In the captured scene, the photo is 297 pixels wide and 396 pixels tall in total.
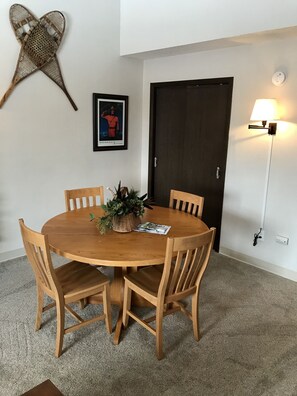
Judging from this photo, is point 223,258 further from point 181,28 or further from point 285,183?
point 181,28

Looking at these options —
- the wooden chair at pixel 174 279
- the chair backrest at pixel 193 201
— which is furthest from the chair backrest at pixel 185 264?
the chair backrest at pixel 193 201

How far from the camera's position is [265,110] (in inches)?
121

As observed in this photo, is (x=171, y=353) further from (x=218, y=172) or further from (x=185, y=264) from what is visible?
(x=218, y=172)

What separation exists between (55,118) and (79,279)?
208 centimetres

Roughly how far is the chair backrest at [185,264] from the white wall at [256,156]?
154 centimetres

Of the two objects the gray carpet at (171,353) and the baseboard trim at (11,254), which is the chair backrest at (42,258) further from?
the baseboard trim at (11,254)

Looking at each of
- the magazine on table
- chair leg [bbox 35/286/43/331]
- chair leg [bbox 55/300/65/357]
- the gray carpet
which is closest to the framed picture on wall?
the magazine on table

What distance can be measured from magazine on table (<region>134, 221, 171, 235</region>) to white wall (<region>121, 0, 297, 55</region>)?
1.91 meters

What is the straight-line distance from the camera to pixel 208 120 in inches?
152

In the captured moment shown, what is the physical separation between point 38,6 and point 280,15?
234 centimetres

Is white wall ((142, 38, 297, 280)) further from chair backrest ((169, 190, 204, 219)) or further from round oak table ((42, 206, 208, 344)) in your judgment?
round oak table ((42, 206, 208, 344))

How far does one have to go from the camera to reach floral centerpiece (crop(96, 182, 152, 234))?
2.39m

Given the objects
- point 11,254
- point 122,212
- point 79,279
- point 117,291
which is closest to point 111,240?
point 122,212

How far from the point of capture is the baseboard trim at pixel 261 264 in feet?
11.0
